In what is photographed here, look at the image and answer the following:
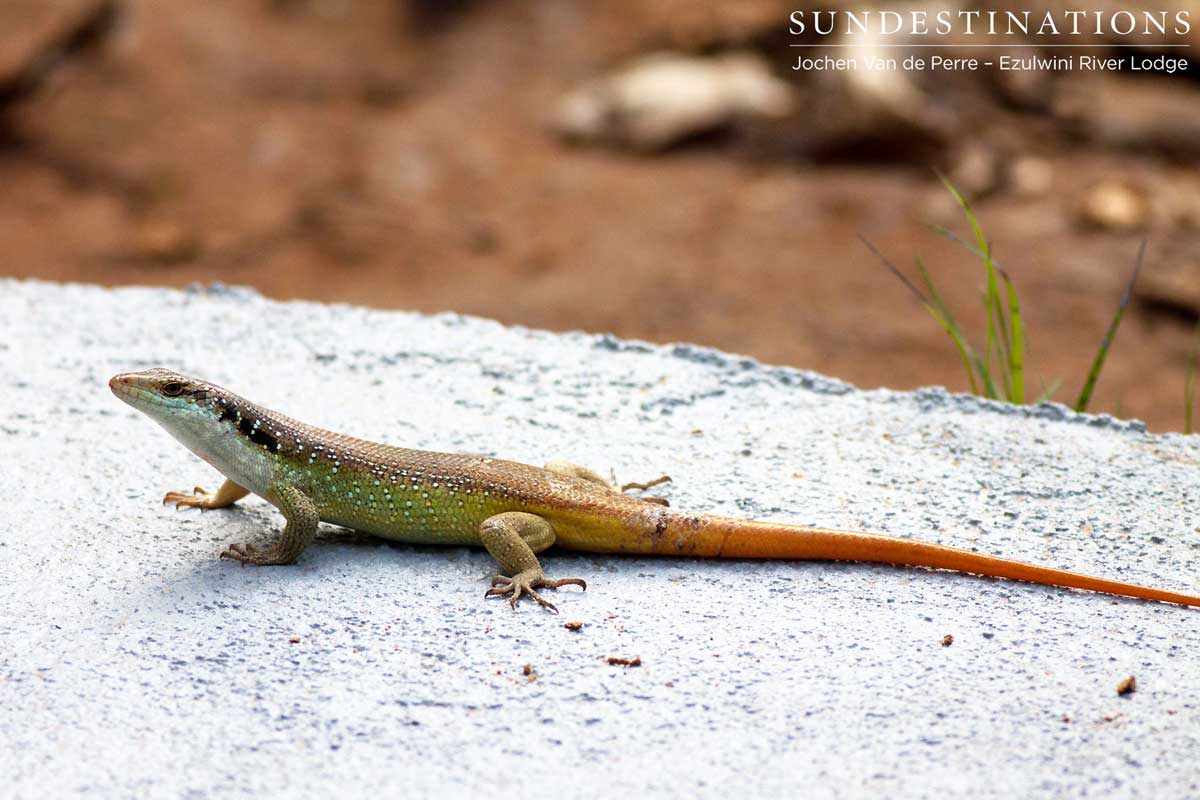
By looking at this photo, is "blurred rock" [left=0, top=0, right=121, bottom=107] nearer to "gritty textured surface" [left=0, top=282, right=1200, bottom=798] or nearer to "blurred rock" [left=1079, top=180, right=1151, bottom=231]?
"gritty textured surface" [left=0, top=282, right=1200, bottom=798]

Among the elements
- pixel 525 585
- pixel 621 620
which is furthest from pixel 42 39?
pixel 621 620

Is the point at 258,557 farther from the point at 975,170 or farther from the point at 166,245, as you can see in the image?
the point at 975,170

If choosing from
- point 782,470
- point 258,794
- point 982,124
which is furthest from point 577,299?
point 258,794


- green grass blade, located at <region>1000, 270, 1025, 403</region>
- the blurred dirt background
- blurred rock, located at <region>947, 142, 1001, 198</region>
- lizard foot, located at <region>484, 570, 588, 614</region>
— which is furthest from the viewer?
blurred rock, located at <region>947, 142, 1001, 198</region>

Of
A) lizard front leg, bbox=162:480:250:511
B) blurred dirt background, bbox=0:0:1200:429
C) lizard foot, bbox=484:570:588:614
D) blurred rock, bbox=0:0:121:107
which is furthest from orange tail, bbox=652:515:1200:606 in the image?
blurred rock, bbox=0:0:121:107

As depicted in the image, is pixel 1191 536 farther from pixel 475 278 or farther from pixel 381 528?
pixel 475 278
